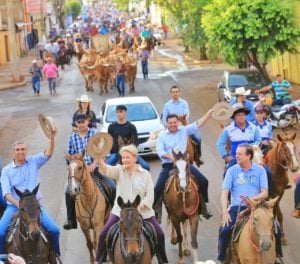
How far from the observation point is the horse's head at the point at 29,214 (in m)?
10.0

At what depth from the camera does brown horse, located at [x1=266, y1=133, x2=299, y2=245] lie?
543 inches

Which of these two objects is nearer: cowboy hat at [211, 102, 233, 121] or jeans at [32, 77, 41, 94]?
cowboy hat at [211, 102, 233, 121]

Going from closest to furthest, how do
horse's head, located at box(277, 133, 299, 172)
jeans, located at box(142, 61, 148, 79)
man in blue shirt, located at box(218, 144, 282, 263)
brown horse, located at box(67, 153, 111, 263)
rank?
man in blue shirt, located at box(218, 144, 282, 263)
brown horse, located at box(67, 153, 111, 263)
horse's head, located at box(277, 133, 299, 172)
jeans, located at box(142, 61, 148, 79)

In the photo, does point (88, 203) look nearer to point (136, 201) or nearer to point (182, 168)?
point (182, 168)

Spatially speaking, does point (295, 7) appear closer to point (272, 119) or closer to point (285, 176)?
point (272, 119)

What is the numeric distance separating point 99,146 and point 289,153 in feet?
13.7

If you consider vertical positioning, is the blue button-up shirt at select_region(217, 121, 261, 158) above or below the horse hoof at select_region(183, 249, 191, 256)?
above

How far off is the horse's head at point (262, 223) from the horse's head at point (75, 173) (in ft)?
10.5

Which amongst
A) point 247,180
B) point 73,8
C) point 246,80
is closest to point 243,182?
point 247,180

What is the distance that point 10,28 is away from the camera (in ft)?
148

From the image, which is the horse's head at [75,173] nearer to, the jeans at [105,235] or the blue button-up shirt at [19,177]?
the blue button-up shirt at [19,177]

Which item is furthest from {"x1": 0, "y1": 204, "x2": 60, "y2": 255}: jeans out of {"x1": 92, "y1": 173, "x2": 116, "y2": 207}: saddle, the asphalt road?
the asphalt road

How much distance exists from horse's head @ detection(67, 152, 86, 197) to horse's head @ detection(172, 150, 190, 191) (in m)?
1.46

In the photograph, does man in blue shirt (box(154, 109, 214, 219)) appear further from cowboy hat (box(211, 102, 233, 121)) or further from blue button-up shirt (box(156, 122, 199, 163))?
cowboy hat (box(211, 102, 233, 121))
